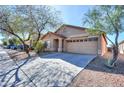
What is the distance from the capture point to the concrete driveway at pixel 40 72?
4055mm

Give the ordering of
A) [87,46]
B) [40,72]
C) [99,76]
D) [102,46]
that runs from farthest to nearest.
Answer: [87,46], [102,46], [40,72], [99,76]

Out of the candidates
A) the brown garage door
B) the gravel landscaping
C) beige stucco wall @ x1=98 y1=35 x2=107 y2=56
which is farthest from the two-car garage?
the gravel landscaping

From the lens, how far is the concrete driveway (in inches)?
160

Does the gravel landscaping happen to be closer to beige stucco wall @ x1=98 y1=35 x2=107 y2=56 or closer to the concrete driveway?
the concrete driveway

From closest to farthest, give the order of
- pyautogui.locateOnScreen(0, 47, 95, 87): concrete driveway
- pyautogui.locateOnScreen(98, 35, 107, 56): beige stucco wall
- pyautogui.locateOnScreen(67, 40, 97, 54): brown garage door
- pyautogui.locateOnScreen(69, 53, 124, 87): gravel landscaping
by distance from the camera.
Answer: pyautogui.locateOnScreen(69, 53, 124, 87): gravel landscaping, pyautogui.locateOnScreen(0, 47, 95, 87): concrete driveway, pyautogui.locateOnScreen(98, 35, 107, 56): beige stucco wall, pyautogui.locateOnScreen(67, 40, 97, 54): brown garage door

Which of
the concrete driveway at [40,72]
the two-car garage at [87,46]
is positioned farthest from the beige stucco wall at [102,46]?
the concrete driveway at [40,72]

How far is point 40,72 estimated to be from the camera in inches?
181

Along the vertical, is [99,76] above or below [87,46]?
below

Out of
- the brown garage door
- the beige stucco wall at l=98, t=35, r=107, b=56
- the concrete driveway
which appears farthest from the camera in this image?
the brown garage door

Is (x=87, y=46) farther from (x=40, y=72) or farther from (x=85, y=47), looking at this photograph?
(x=40, y=72)

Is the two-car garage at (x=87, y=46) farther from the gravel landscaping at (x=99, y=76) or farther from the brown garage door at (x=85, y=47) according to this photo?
the gravel landscaping at (x=99, y=76)

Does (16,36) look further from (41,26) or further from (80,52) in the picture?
(80,52)

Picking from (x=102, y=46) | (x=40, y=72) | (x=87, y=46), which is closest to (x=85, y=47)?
(x=87, y=46)

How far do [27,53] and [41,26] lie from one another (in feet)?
4.15
